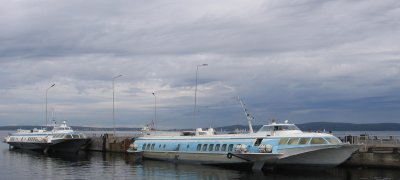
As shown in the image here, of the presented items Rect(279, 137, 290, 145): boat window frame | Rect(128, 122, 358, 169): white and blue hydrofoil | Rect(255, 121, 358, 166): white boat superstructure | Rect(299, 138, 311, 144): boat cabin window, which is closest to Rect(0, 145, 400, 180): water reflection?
Rect(128, 122, 358, 169): white and blue hydrofoil

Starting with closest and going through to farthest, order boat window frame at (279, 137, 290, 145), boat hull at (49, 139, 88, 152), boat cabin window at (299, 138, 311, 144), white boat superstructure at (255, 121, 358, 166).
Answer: white boat superstructure at (255, 121, 358, 166)
boat cabin window at (299, 138, 311, 144)
boat window frame at (279, 137, 290, 145)
boat hull at (49, 139, 88, 152)

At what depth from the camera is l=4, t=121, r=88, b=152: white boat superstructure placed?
282ft

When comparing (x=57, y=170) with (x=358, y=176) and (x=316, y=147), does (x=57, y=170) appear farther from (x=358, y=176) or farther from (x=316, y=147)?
(x=358, y=176)

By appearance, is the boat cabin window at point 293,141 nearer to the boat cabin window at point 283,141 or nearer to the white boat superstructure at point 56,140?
the boat cabin window at point 283,141

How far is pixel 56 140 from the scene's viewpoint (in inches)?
3388

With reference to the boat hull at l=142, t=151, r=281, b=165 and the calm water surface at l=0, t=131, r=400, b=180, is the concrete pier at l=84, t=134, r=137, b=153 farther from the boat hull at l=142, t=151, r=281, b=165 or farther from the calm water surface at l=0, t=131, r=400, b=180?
the calm water surface at l=0, t=131, r=400, b=180

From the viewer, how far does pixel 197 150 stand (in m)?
55.2

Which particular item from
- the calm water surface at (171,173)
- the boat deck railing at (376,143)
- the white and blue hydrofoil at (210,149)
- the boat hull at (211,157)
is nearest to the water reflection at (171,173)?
the calm water surface at (171,173)

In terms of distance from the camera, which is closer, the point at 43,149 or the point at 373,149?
the point at 373,149

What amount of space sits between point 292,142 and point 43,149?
2184 inches

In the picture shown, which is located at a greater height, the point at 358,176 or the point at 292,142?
the point at 292,142

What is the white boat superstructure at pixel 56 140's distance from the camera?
282 feet

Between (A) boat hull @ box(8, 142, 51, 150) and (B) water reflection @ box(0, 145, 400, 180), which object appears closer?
(B) water reflection @ box(0, 145, 400, 180)

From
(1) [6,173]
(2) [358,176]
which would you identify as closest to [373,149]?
(2) [358,176]
